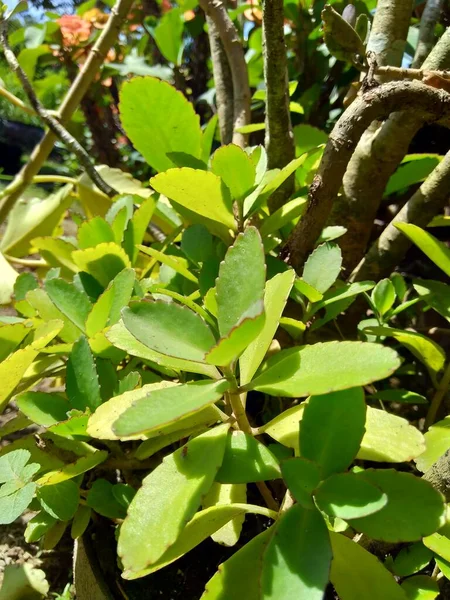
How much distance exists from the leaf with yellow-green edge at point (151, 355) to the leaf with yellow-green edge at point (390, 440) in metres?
0.12

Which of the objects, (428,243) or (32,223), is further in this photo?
(32,223)

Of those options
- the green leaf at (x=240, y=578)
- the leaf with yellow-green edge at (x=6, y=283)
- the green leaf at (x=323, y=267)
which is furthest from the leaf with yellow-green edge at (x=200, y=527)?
the leaf with yellow-green edge at (x=6, y=283)

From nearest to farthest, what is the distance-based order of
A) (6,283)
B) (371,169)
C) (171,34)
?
(371,169), (6,283), (171,34)

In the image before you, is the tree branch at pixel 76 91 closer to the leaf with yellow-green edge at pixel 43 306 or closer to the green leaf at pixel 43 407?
the leaf with yellow-green edge at pixel 43 306

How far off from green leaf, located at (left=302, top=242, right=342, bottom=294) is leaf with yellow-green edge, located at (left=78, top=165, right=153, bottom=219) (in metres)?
0.45

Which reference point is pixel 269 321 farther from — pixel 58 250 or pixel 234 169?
pixel 58 250

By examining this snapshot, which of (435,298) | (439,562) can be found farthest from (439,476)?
(435,298)

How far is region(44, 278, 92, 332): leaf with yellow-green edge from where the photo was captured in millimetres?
543

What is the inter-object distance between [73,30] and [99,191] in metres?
0.62

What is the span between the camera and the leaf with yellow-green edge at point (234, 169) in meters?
0.51

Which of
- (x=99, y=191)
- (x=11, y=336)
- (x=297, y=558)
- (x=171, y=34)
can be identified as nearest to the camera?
(x=297, y=558)

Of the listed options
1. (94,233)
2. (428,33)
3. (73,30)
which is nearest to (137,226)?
(94,233)

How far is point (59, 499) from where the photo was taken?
1.50 ft

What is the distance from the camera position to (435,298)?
1.96 feet
